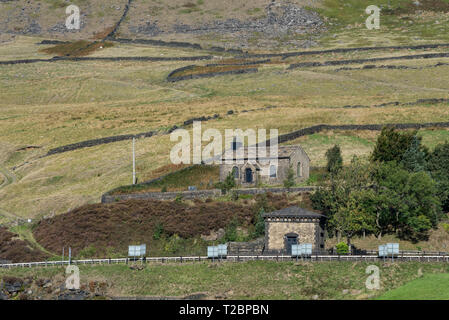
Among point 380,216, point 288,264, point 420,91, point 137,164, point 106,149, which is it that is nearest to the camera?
point 288,264

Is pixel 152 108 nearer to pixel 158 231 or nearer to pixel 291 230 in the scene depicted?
pixel 158 231

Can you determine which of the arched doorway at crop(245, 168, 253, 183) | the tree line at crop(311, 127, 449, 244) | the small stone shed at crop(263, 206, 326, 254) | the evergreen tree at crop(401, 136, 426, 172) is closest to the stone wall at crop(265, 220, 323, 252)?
the small stone shed at crop(263, 206, 326, 254)

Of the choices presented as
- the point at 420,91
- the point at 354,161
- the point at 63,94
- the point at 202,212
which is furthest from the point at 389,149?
the point at 63,94

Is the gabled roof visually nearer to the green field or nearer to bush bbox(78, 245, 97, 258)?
the green field

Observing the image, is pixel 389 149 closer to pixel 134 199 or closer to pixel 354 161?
pixel 354 161

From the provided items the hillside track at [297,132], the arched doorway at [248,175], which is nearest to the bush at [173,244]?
the arched doorway at [248,175]

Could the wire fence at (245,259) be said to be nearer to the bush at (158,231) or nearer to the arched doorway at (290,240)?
the arched doorway at (290,240)
